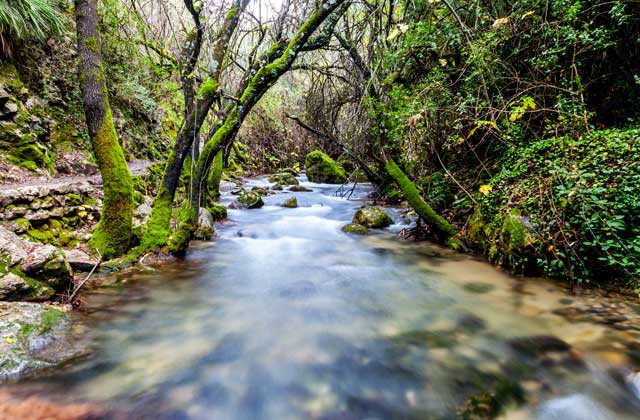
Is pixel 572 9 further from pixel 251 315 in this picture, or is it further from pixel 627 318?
pixel 251 315

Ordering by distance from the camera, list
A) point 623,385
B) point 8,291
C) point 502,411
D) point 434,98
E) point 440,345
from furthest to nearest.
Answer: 1. point 434,98
2. point 440,345
3. point 8,291
4. point 623,385
5. point 502,411

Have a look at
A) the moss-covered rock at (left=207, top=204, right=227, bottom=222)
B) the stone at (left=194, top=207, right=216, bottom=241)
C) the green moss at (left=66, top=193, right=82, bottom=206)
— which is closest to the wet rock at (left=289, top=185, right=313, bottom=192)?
the moss-covered rock at (left=207, top=204, right=227, bottom=222)

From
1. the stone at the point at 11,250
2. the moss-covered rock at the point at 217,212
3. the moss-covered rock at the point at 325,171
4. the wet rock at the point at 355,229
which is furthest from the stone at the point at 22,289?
the moss-covered rock at the point at 325,171

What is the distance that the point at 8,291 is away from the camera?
257 cm

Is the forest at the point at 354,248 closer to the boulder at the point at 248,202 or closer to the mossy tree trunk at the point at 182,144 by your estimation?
the mossy tree trunk at the point at 182,144

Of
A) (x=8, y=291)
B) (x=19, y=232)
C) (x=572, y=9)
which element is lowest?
(x=8, y=291)

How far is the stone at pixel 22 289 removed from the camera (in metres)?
2.56

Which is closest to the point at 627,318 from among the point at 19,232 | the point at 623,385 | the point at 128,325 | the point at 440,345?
the point at 623,385

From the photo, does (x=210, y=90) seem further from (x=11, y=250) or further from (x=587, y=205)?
(x=587, y=205)

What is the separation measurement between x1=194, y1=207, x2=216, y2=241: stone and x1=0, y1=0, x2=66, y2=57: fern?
4.76 meters

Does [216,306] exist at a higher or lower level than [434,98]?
lower

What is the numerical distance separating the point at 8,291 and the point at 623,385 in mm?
4748

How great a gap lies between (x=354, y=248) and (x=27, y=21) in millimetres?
7935

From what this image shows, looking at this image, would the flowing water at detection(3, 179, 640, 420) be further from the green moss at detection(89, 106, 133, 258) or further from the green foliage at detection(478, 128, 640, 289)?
the green moss at detection(89, 106, 133, 258)
